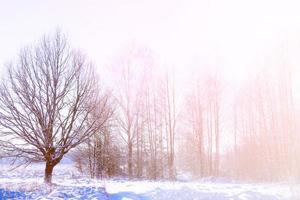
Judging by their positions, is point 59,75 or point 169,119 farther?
point 169,119

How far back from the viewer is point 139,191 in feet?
41.8

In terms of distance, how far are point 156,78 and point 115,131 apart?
6.45 metres

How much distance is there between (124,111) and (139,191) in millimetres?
13988

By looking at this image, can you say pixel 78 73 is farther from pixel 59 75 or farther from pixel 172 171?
pixel 172 171

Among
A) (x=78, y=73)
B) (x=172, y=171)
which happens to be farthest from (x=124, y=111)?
(x=78, y=73)

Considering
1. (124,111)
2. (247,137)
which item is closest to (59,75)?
(124,111)

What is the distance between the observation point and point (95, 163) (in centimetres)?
2566

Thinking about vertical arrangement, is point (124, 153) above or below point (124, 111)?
below

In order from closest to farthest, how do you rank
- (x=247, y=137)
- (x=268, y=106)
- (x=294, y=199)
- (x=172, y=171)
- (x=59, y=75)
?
(x=294, y=199) → (x=59, y=75) → (x=172, y=171) → (x=268, y=106) → (x=247, y=137)

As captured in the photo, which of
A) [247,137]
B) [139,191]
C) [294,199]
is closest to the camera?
[294,199]

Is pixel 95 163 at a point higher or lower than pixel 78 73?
lower

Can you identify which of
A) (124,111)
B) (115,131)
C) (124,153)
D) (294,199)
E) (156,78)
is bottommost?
(294,199)

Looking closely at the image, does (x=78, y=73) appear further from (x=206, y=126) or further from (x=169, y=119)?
(x=206, y=126)

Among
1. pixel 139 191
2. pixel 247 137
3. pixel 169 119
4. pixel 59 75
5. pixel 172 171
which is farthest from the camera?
pixel 247 137
